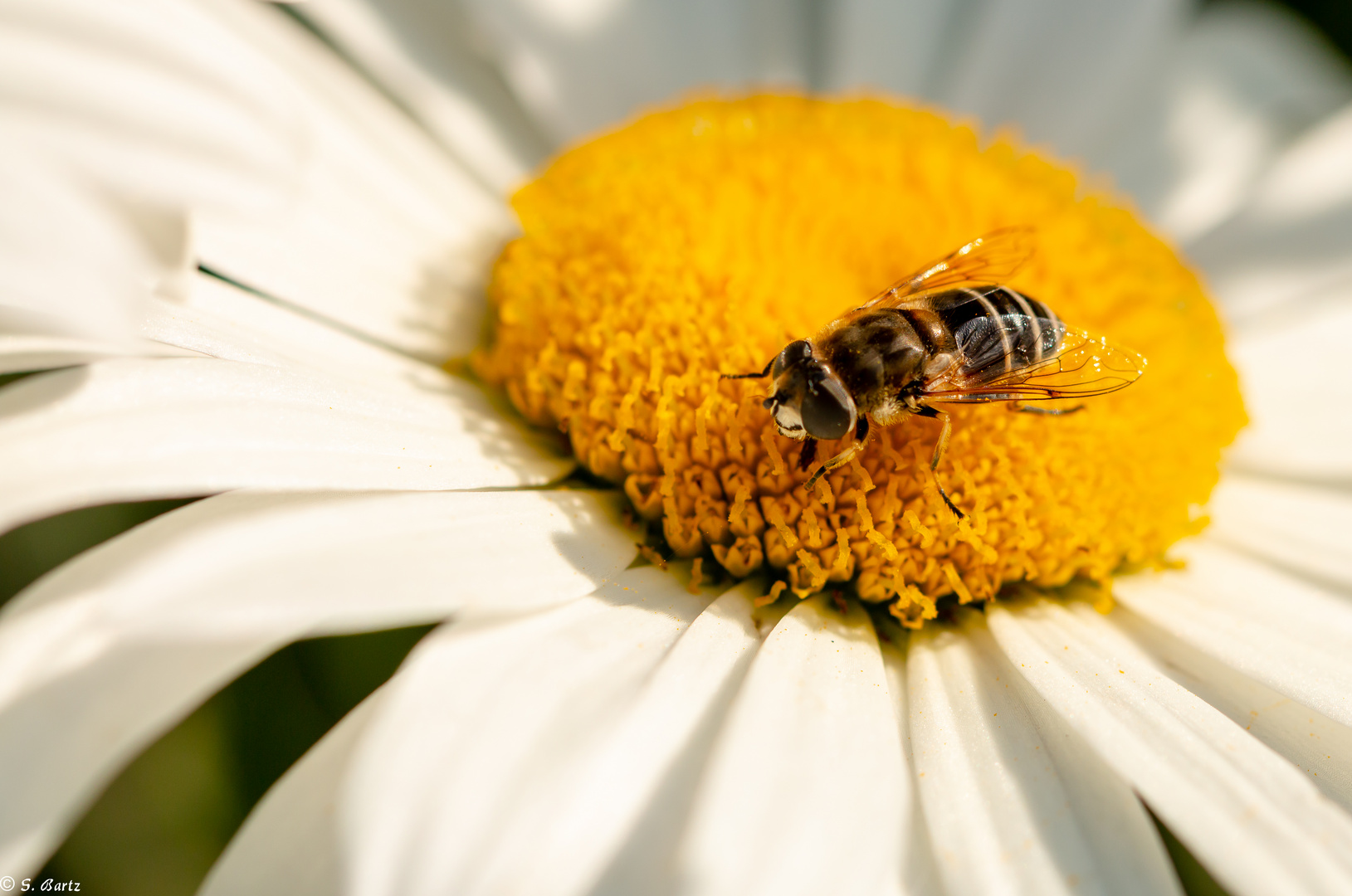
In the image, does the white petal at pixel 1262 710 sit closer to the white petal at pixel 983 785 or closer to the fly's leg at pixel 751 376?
the white petal at pixel 983 785

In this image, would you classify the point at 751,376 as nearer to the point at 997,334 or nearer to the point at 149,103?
the point at 997,334

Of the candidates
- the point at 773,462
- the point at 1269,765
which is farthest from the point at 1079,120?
the point at 1269,765

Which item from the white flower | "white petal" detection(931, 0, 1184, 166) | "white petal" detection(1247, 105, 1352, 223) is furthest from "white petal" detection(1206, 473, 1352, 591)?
"white petal" detection(931, 0, 1184, 166)

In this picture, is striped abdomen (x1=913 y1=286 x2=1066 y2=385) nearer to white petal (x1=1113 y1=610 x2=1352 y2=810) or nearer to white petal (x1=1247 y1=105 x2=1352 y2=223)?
white petal (x1=1113 y1=610 x2=1352 y2=810)

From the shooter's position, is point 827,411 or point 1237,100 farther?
point 1237,100

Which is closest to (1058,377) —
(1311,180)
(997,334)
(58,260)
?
(997,334)

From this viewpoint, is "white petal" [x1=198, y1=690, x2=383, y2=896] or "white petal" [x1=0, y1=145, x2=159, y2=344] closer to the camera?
"white petal" [x1=0, y1=145, x2=159, y2=344]

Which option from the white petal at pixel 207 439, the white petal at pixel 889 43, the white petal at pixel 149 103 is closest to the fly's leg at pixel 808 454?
the white petal at pixel 207 439
